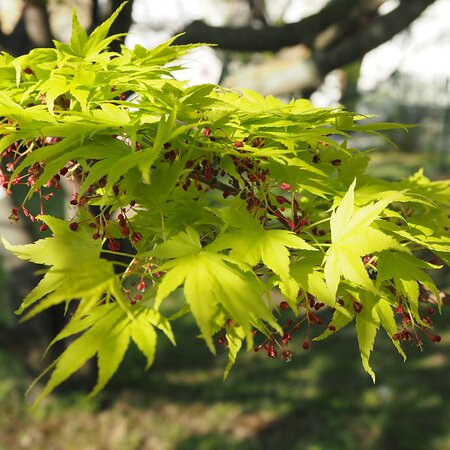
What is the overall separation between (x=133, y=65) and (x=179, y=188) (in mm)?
308

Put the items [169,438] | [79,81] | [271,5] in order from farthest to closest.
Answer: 1. [271,5]
2. [169,438]
3. [79,81]

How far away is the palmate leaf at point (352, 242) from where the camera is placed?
966 mm

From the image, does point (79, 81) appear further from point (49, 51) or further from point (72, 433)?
point (72, 433)

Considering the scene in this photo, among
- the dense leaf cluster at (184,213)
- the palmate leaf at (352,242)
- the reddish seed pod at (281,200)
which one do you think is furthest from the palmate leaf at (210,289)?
the reddish seed pod at (281,200)

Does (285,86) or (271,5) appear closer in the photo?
(285,86)

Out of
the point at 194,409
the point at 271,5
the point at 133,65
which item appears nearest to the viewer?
the point at 133,65

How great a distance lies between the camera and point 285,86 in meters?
3.99

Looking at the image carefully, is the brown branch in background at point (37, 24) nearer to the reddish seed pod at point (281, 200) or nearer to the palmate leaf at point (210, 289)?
the reddish seed pod at point (281, 200)

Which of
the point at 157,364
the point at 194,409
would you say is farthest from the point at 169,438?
the point at 157,364

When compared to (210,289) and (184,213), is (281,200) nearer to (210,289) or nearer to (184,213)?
(184,213)

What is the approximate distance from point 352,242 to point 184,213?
0.35 meters

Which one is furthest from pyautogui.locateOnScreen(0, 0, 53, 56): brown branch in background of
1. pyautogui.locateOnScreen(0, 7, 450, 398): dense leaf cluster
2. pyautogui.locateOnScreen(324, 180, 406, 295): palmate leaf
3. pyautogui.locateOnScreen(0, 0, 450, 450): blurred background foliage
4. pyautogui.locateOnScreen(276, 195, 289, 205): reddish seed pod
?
pyautogui.locateOnScreen(324, 180, 406, 295): palmate leaf

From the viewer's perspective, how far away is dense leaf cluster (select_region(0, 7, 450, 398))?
34.2 inches

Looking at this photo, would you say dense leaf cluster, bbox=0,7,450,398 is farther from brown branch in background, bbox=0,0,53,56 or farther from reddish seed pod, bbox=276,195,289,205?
brown branch in background, bbox=0,0,53,56
